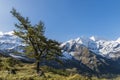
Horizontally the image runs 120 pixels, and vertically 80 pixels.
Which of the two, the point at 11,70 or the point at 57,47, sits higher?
the point at 57,47

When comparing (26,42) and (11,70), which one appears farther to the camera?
(26,42)

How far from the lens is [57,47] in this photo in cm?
3972

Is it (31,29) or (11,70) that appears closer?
(11,70)

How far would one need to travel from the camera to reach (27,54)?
4041cm

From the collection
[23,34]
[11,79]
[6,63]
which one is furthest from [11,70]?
[11,79]

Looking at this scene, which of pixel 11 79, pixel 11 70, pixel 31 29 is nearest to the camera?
pixel 11 79

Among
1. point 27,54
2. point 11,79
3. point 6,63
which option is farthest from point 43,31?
point 11,79

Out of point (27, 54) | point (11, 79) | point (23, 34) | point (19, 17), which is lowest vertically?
point (11, 79)

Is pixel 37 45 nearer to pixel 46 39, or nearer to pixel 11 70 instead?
pixel 46 39

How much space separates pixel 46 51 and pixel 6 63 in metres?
6.13

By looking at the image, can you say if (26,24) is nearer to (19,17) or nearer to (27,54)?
(19,17)

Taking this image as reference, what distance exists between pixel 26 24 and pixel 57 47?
5707mm

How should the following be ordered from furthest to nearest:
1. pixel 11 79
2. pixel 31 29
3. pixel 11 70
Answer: pixel 31 29, pixel 11 70, pixel 11 79

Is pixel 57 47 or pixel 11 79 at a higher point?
pixel 57 47
